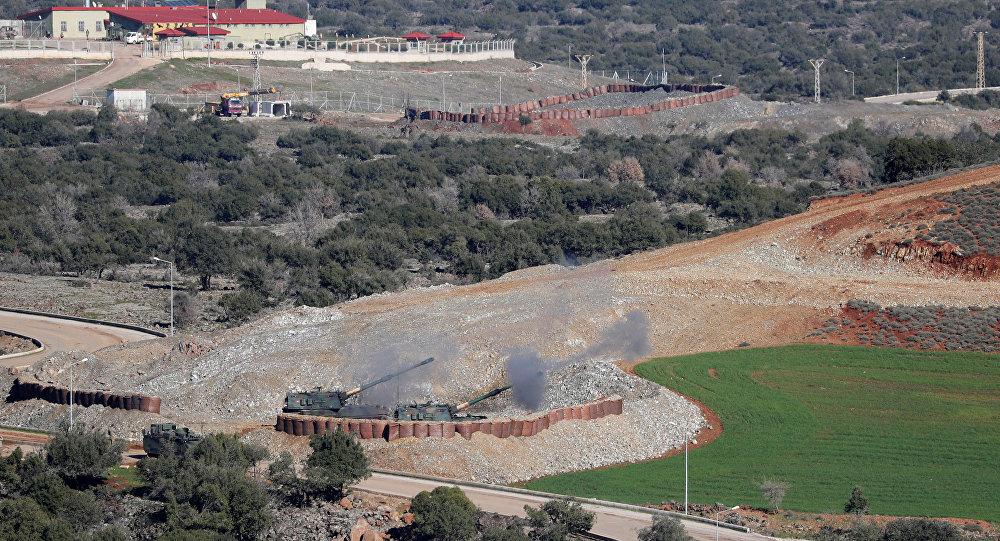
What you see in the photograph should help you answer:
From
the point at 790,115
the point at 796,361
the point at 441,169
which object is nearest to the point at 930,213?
the point at 796,361

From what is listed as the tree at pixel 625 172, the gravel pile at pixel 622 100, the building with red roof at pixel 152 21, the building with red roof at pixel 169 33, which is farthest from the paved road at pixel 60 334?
the building with red roof at pixel 152 21

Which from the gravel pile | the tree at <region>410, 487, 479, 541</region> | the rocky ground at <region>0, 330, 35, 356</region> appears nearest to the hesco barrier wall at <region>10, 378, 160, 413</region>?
the rocky ground at <region>0, 330, 35, 356</region>

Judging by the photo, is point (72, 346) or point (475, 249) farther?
point (475, 249)

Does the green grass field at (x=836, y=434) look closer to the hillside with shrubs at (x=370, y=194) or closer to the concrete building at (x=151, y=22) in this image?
the hillside with shrubs at (x=370, y=194)

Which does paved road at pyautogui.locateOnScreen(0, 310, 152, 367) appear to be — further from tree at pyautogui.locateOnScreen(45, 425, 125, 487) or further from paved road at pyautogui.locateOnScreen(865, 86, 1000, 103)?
paved road at pyautogui.locateOnScreen(865, 86, 1000, 103)

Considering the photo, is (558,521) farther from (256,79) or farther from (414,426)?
(256,79)

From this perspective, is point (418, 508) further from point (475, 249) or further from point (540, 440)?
point (475, 249)

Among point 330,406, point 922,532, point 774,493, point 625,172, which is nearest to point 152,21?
point 625,172
